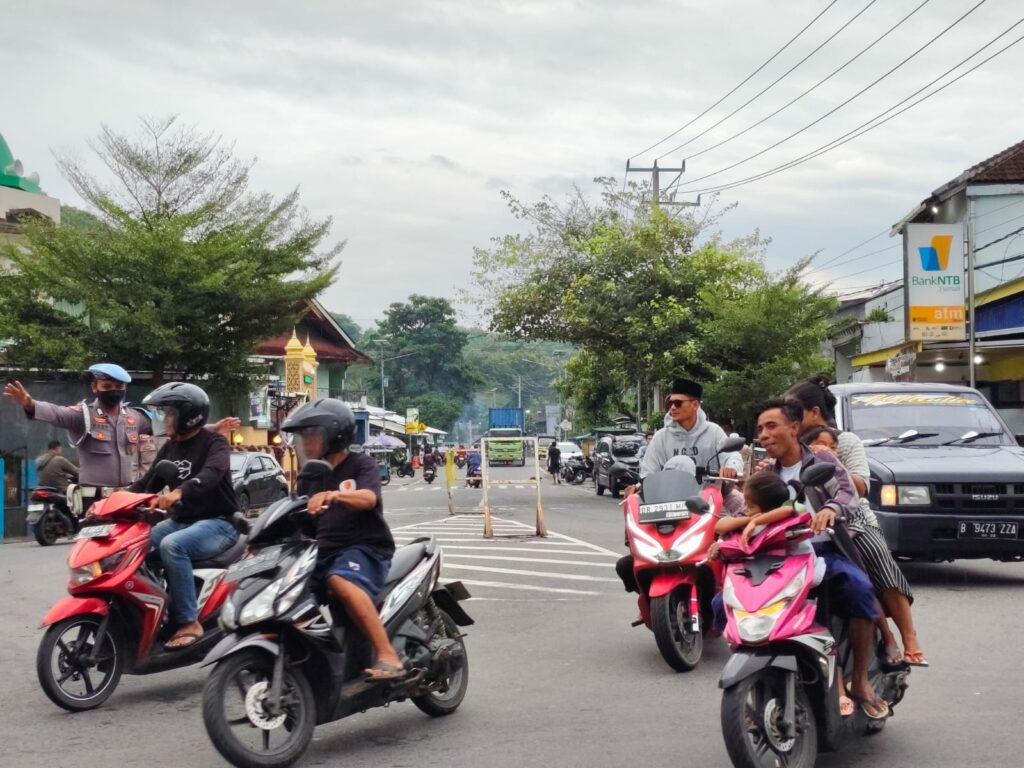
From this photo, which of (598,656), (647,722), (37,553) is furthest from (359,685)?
(37,553)

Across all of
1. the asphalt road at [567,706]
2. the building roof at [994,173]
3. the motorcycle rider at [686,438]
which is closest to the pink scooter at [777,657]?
the asphalt road at [567,706]

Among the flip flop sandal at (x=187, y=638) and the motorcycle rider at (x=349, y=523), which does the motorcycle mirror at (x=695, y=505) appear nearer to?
the motorcycle rider at (x=349, y=523)

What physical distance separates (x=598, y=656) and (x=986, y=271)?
92.5 ft

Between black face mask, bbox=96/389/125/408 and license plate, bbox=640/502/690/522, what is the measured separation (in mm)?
3731

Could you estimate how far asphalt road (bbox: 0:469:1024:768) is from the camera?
5.70 meters

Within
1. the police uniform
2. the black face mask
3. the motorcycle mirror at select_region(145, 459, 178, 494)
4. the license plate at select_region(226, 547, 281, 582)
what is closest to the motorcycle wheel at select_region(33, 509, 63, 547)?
the police uniform

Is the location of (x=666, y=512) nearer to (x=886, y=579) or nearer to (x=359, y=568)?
(x=886, y=579)

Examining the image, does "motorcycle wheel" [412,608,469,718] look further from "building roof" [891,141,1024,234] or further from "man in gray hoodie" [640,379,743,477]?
"building roof" [891,141,1024,234]

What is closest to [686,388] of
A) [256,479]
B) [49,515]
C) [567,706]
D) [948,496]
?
[567,706]

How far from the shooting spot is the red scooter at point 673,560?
7.55 m

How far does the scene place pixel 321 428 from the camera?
19.0 feet

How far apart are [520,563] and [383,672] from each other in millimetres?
8887

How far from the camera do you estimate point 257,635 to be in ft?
17.1

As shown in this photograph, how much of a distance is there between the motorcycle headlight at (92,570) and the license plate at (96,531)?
0.15m
